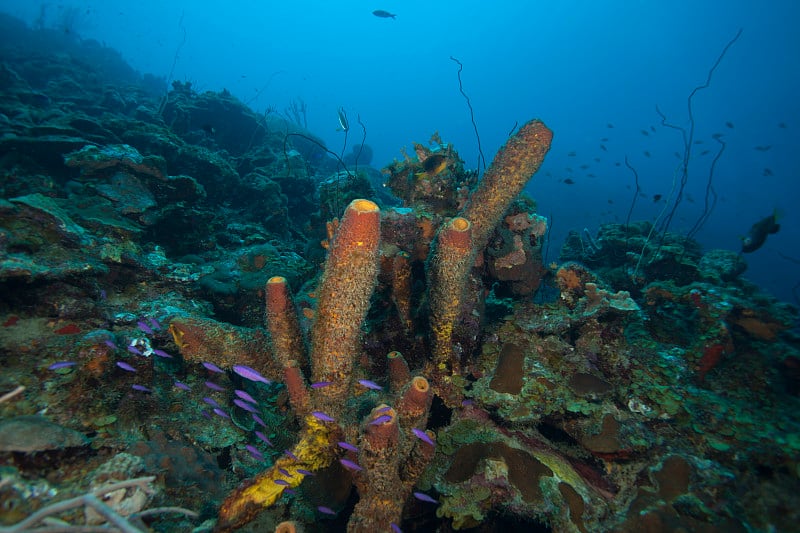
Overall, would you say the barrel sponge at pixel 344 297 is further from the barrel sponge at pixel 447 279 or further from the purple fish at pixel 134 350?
the purple fish at pixel 134 350

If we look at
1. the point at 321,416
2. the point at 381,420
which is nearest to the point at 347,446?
the point at 321,416

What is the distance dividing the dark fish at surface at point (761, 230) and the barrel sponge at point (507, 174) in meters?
5.99

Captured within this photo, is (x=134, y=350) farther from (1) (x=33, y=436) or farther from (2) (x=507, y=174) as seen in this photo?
(2) (x=507, y=174)

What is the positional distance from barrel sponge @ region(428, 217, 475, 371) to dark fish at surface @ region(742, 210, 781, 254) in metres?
7.24

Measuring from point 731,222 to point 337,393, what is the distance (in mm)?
59448

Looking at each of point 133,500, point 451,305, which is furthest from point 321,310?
point 133,500

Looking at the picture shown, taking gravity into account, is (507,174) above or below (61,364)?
above

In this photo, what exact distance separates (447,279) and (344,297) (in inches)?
44.6

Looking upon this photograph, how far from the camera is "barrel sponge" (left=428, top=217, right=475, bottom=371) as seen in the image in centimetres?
320

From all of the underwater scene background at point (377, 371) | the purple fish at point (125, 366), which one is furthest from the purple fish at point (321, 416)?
the purple fish at point (125, 366)

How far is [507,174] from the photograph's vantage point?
13.3 ft

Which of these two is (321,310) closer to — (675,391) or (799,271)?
(675,391)

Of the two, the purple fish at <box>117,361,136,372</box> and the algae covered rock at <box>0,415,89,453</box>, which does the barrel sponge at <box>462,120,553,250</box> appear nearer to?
the purple fish at <box>117,361,136,372</box>

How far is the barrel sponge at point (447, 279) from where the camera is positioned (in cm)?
320
